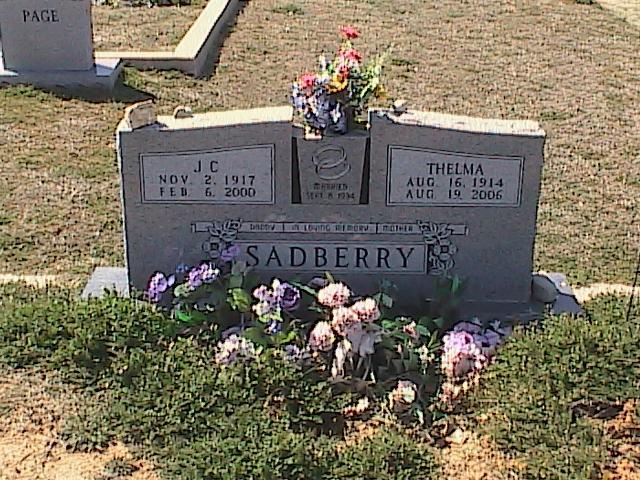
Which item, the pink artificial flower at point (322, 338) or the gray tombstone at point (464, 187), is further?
the gray tombstone at point (464, 187)

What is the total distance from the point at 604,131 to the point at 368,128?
12.9 feet

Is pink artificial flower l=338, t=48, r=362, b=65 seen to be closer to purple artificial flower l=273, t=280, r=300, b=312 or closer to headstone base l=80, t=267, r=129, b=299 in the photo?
purple artificial flower l=273, t=280, r=300, b=312

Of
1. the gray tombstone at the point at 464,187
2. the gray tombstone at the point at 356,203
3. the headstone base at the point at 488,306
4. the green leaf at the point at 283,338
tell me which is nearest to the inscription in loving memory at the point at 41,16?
the headstone base at the point at 488,306

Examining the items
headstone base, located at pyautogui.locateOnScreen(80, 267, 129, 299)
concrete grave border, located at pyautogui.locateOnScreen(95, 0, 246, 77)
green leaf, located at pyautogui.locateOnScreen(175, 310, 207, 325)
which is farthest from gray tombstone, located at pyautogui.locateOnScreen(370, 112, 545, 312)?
concrete grave border, located at pyautogui.locateOnScreen(95, 0, 246, 77)

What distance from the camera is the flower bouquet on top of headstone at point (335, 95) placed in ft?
15.0

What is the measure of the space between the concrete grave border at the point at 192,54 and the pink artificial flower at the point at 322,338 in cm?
563

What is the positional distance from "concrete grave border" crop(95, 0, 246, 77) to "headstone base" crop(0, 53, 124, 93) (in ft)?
1.71

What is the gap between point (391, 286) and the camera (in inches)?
183

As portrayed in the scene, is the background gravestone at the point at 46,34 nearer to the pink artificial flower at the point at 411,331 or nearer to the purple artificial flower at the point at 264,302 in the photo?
the purple artificial flower at the point at 264,302

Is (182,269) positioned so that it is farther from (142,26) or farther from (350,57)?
(142,26)

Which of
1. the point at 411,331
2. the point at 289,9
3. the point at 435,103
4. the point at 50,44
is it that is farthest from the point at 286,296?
the point at 289,9

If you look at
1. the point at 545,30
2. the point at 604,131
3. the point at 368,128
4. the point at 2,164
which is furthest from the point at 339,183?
the point at 545,30

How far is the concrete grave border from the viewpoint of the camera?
9438 mm

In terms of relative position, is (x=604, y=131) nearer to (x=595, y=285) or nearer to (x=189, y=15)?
(x=595, y=285)
